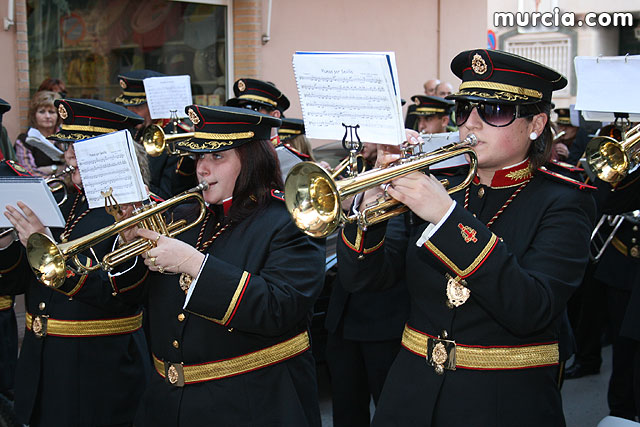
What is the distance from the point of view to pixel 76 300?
3.63m

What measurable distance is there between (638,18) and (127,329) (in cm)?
1701

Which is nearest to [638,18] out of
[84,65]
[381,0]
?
[381,0]

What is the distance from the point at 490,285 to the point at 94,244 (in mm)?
1486

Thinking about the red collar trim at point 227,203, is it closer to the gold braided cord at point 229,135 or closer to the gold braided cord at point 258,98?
the gold braided cord at point 229,135

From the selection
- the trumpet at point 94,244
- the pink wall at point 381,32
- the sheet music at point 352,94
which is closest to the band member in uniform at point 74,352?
the trumpet at point 94,244

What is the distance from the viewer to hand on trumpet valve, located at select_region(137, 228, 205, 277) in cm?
279

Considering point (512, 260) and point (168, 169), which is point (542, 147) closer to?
point (512, 260)

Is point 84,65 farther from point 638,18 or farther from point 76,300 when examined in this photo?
point 638,18

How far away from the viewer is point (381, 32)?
1084cm

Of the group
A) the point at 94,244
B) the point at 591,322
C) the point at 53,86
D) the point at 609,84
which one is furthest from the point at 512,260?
the point at 53,86

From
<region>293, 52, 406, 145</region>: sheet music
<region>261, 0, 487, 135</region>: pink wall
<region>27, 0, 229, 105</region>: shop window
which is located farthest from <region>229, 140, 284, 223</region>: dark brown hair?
<region>261, 0, 487, 135</region>: pink wall

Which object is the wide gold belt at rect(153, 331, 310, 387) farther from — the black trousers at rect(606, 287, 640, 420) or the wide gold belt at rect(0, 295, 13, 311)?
the black trousers at rect(606, 287, 640, 420)

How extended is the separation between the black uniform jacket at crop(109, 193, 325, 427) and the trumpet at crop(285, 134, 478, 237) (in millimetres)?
452

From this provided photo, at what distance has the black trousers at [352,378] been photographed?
4145 millimetres
